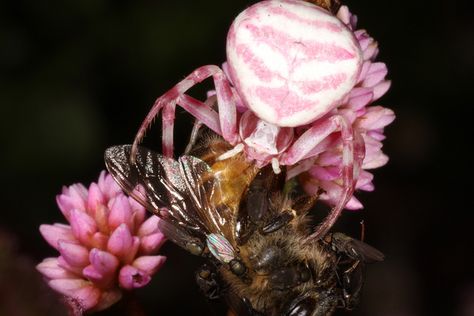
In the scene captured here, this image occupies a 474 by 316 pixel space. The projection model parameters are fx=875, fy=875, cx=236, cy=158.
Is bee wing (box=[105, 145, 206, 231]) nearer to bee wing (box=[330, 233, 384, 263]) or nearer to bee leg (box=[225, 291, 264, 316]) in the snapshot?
bee leg (box=[225, 291, 264, 316])

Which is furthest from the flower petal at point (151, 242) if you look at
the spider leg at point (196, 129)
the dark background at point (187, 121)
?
the dark background at point (187, 121)

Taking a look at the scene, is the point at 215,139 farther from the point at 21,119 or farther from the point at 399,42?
the point at 399,42

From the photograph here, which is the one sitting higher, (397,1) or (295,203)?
(295,203)

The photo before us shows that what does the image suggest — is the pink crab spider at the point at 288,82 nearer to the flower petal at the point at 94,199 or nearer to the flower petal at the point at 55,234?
the flower petal at the point at 94,199

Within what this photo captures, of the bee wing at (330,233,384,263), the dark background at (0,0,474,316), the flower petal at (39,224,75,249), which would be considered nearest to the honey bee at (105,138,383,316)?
the bee wing at (330,233,384,263)

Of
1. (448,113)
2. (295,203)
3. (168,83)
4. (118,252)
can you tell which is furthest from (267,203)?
(448,113)

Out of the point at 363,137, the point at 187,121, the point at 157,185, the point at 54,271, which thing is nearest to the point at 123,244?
the point at 54,271
